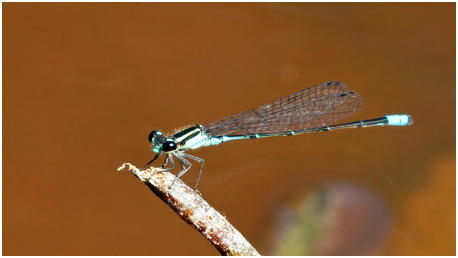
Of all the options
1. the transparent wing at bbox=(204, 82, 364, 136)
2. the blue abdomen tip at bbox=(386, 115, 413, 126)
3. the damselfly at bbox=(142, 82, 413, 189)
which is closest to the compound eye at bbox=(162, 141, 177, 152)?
the damselfly at bbox=(142, 82, 413, 189)

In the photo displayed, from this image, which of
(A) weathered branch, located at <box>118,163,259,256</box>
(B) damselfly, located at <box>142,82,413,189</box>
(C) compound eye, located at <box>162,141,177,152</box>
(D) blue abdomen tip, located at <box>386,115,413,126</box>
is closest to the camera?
(A) weathered branch, located at <box>118,163,259,256</box>

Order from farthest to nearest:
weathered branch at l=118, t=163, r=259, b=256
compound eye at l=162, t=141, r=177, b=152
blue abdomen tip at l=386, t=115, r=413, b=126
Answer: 1. blue abdomen tip at l=386, t=115, r=413, b=126
2. compound eye at l=162, t=141, r=177, b=152
3. weathered branch at l=118, t=163, r=259, b=256

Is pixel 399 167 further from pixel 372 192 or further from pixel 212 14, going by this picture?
pixel 212 14

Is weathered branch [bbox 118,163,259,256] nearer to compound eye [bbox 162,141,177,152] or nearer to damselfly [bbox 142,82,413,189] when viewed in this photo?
compound eye [bbox 162,141,177,152]

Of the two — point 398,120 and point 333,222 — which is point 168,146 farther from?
point 398,120

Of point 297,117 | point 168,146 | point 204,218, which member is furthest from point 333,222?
point 204,218

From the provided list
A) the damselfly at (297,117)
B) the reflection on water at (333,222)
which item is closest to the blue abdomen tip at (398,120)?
the damselfly at (297,117)

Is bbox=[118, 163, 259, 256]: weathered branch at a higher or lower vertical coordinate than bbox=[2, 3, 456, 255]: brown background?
lower
